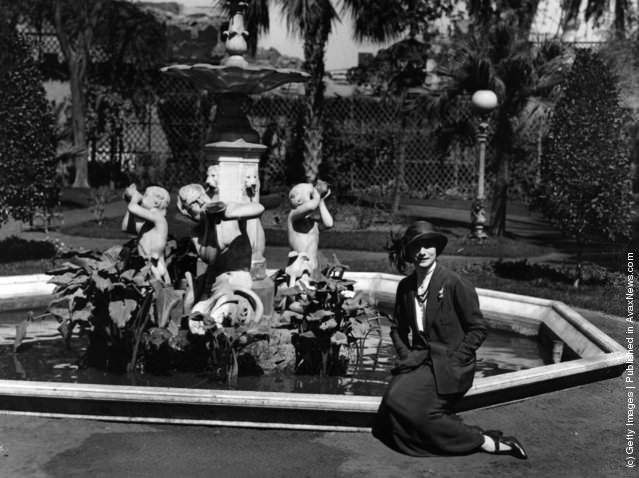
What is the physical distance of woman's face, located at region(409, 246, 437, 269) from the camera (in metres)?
5.73

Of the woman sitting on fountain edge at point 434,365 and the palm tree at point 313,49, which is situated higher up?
the palm tree at point 313,49

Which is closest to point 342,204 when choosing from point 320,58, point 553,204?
point 320,58

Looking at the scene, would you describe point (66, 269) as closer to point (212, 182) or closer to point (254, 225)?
point (212, 182)

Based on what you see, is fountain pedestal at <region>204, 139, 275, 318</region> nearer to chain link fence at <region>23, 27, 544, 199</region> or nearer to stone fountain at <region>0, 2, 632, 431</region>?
stone fountain at <region>0, 2, 632, 431</region>

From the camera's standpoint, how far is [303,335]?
24.2 ft

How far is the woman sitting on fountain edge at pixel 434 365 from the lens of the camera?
18.2 feet

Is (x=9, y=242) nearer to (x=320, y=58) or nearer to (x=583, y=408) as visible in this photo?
(x=320, y=58)

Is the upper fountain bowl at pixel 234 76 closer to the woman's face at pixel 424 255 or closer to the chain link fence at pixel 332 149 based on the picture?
the woman's face at pixel 424 255

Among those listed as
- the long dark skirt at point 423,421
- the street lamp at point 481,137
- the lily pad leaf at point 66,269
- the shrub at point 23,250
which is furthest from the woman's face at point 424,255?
the street lamp at point 481,137

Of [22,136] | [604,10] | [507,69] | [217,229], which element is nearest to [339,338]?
[217,229]

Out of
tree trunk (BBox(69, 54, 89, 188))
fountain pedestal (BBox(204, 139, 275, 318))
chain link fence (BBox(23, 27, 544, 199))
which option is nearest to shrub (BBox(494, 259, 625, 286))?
fountain pedestal (BBox(204, 139, 275, 318))

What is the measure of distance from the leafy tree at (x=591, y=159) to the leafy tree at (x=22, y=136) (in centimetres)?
761

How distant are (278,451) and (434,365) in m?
1.06

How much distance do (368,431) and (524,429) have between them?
1.03 m
